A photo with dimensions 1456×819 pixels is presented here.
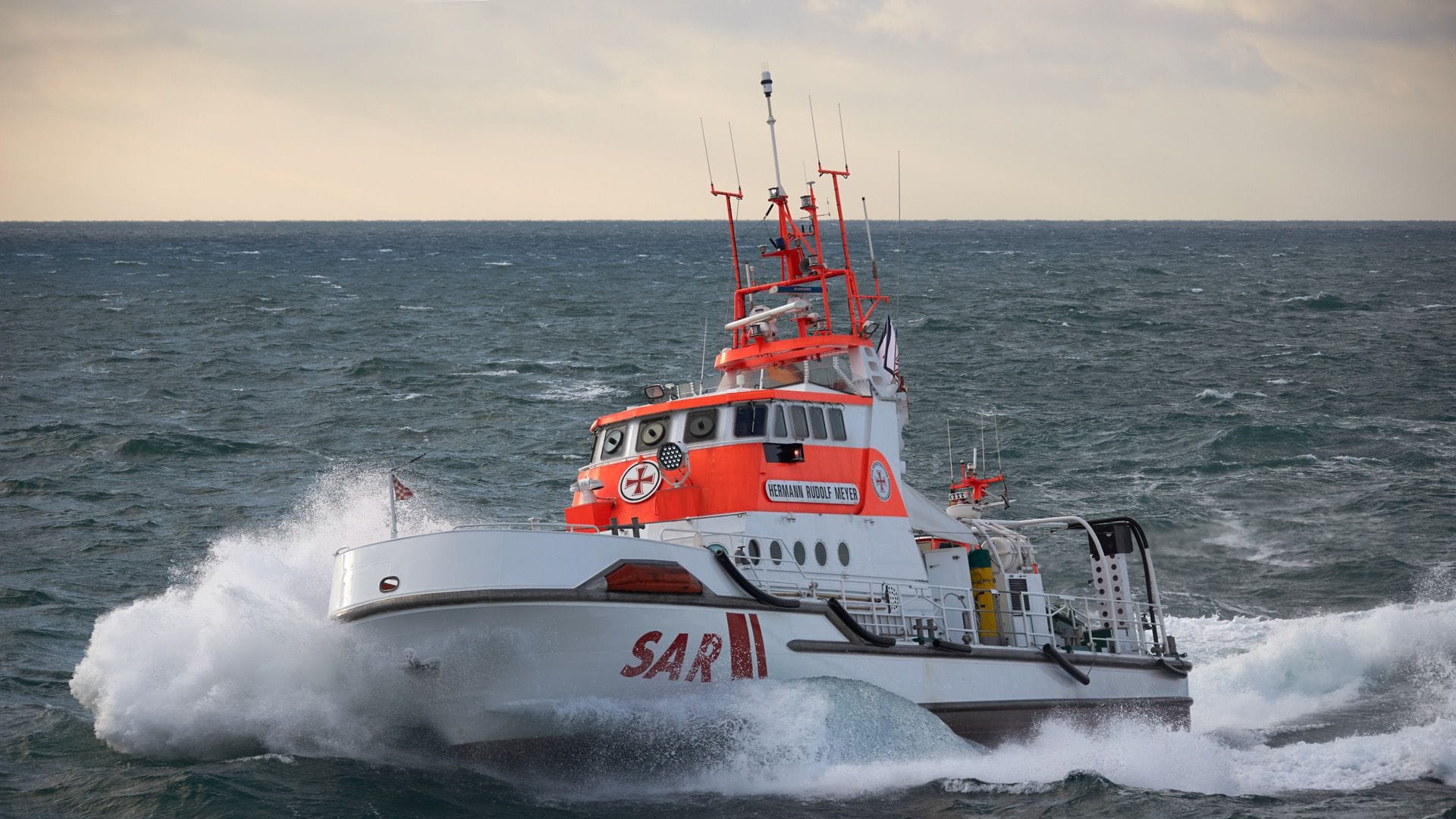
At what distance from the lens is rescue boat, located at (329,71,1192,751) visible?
13.5 m

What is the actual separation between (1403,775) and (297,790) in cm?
1260

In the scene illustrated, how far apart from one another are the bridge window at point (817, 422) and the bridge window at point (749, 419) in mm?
767

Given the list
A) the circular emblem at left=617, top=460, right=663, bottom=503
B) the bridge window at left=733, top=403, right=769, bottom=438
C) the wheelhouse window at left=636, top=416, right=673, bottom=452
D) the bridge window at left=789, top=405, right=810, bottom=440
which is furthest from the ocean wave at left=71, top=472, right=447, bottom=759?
the bridge window at left=789, top=405, right=810, bottom=440

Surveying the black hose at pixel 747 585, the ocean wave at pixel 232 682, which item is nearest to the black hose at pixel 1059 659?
the black hose at pixel 747 585

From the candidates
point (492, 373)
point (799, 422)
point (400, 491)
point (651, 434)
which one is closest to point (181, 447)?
point (492, 373)

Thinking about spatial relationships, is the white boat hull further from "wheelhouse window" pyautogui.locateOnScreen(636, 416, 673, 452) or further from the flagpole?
"wheelhouse window" pyautogui.locateOnScreen(636, 416, 673, 452)

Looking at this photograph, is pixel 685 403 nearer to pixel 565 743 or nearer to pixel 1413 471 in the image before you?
pixel 565 743

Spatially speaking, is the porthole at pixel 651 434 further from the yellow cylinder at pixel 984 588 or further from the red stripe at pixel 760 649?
the yellow cylinder at pixel 984 588

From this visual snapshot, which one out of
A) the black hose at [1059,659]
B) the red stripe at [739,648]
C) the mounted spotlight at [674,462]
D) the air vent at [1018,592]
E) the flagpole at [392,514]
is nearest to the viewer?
the flagpole at [392,514]

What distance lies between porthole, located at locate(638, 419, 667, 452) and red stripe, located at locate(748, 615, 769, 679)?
3381 mm

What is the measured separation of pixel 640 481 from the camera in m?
17.0

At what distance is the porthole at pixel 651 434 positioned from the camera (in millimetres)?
17375

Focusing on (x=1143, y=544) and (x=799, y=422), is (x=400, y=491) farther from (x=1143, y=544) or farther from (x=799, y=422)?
(x=1143, y=544)

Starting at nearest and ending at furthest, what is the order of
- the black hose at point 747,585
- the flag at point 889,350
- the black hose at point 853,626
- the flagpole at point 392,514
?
1. the flagpole at point 392,514
2. the black hose at point 747,585
3. the black hose at point 853,626
4. the flag at point 889,350
